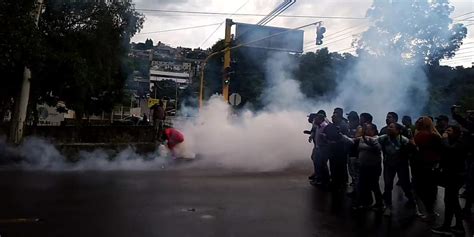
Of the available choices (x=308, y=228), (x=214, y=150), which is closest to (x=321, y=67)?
(x=214, y=150)

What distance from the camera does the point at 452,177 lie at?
6.48m

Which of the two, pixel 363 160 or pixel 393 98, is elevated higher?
pixel 393 98

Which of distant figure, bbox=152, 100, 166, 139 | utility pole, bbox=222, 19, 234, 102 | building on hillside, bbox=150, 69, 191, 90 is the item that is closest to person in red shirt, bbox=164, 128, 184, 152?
distant figure, bbox=152, 100, 166, 139

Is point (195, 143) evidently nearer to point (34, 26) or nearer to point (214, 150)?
point (214, 150)

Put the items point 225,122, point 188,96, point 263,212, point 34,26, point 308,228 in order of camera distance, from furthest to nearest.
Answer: point 188,96 < point 225,122 < point 34,26 < point 263,212 < point 308,228

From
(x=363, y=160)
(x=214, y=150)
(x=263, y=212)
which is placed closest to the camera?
(x=263, y=212)

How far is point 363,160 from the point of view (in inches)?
318

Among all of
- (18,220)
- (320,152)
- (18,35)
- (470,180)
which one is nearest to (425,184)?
(470,180)

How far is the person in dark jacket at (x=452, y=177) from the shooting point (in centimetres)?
649

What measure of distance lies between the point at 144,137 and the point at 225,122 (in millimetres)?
3651

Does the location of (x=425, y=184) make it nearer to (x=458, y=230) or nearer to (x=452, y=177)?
(x=452, y=177)

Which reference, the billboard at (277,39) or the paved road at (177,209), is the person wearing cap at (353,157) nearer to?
the paved road at (177,209)

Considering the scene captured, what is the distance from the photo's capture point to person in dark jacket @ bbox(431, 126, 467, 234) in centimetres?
649

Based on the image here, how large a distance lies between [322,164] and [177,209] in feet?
13.3
